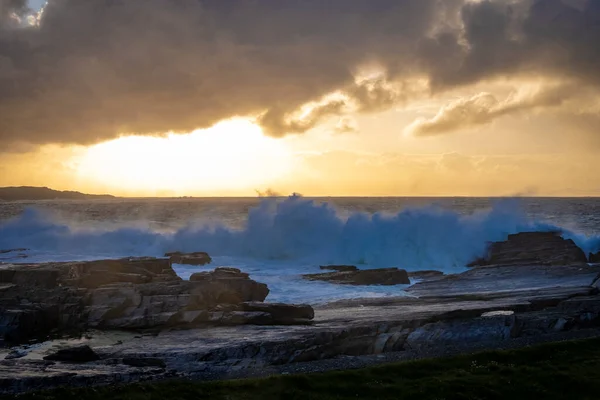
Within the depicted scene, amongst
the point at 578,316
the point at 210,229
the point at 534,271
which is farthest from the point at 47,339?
the point at 210,229

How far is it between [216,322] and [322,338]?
22.4ft

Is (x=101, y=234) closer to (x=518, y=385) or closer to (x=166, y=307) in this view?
(x=166, y=307)

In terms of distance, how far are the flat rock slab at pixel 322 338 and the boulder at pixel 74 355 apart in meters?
0.45

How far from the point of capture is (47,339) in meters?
23.8

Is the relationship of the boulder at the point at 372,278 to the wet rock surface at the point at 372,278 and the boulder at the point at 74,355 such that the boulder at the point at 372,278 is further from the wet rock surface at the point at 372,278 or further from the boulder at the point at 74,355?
the boulder at the point at 74,355

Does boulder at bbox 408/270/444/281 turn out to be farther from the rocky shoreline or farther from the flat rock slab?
the flat rock slab

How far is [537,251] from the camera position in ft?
160

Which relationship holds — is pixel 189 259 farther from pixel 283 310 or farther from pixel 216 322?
pixel 216 322

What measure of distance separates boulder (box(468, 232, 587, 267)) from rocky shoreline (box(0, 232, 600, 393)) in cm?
814

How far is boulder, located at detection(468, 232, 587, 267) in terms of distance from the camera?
153 ft

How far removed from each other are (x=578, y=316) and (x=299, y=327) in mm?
12212

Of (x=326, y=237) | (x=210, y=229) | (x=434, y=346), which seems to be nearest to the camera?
(x=434, y=346)

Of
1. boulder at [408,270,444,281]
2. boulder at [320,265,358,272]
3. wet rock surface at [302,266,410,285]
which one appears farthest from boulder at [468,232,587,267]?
boulder at [320,265,358,272]

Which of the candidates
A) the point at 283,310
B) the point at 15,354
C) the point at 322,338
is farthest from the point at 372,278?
the point at 15,354
